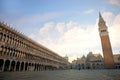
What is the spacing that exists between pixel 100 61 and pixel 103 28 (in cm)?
3619

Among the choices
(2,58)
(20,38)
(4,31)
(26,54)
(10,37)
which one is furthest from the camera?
(26,54)

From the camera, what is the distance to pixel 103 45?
266 ft

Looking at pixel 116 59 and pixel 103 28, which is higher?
pixel 103 28

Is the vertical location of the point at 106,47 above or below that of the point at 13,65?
above

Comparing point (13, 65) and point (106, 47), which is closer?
point (13, 65)

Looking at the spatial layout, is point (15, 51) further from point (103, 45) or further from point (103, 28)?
point (103, 28)

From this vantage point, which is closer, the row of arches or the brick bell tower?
the row of arches

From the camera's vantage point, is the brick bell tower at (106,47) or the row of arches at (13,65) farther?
the brick bell tower at (106,47)

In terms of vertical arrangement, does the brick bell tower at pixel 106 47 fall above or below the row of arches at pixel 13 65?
above

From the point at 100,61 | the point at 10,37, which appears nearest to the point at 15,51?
the point at 10,37

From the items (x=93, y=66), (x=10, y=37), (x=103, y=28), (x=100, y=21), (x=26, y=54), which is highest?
(x=100, y=21)

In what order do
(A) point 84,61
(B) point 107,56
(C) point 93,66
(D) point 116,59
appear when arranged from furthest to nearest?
1. (A) point 84,61
2. (C) point 93,66
3. (D) point 116,59
4. (B) point 107,56

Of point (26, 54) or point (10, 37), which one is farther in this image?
point (26, 54)

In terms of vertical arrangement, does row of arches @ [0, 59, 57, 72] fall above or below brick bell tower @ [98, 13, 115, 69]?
below
